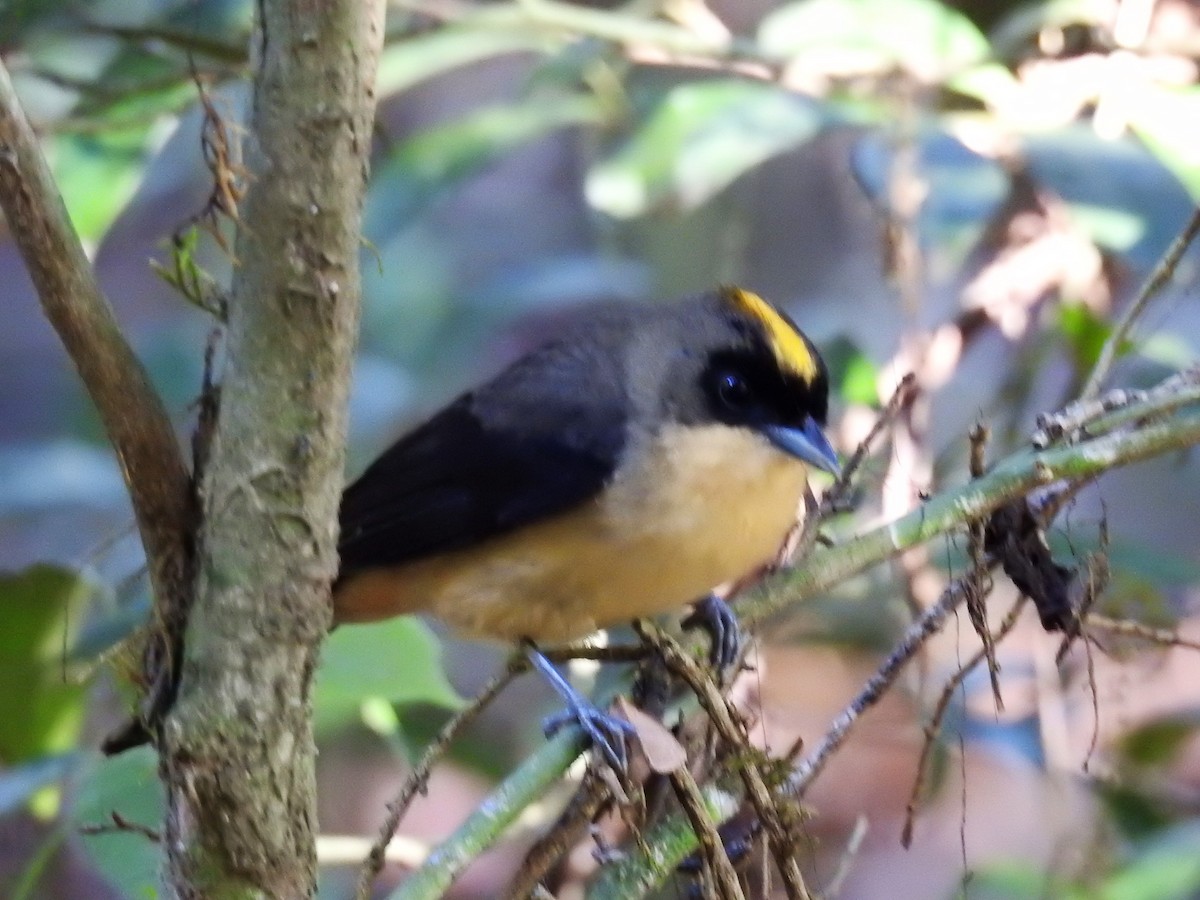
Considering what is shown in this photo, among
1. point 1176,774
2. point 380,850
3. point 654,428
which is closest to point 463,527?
point 654,428

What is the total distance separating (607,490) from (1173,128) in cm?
73

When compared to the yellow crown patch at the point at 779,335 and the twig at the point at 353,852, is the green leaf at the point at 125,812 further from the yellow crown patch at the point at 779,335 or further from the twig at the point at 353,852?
the yellow crown patch at the point at 779,335

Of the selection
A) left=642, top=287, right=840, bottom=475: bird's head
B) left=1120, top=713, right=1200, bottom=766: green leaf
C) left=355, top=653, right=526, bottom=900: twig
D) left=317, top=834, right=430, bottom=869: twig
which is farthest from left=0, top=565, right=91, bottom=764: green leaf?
left=1120, top=713, right=1200, bottom=766: green leaf

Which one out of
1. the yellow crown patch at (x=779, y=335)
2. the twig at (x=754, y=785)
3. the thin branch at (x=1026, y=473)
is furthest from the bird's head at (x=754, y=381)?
the twig at (x=754, y=785)

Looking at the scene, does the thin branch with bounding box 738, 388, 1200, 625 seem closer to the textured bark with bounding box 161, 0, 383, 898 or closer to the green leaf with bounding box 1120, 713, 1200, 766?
the textured bark with bounding box 161, 0, 383, 898

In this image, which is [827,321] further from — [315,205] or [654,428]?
[315,205]

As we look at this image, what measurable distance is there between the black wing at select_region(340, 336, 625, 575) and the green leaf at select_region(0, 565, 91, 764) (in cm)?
42

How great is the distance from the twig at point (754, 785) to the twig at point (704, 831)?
39 millimetres

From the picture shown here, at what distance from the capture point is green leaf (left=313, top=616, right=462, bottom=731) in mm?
1364

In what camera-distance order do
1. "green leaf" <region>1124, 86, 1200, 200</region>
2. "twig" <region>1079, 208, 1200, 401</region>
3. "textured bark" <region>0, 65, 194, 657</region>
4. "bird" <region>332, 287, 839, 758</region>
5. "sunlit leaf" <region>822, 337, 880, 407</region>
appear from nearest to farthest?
"textured bark" <region>0, 65, 194, 657</region>, "twig" <region>1079, 208, 1200, 401</region>, "bird" <region>332, 287, 839, 758</region>, "green leaf" <region>1124, 86, 1200, 200</region>, "sunlit leaf" <region>822, 337, 880, 407</region>

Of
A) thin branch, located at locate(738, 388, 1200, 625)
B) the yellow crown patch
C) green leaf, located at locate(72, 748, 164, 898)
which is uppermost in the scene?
thin branch, located at locate(738, 388, 1200, 625)

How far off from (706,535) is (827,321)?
1130 millimetres

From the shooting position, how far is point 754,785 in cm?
86

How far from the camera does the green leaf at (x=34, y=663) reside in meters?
1.72
